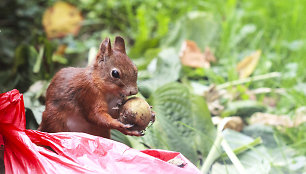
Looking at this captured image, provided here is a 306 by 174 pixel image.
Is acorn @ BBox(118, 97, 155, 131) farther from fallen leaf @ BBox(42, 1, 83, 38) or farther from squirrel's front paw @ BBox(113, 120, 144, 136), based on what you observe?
fallen leaf @ BBox(42, 1, 83, 38)

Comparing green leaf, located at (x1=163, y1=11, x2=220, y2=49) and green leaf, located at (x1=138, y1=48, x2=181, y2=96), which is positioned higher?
green leaf, located at (x1=163, y1=11, x2=220, y2=49)

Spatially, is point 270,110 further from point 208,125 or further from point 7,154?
point 7,154

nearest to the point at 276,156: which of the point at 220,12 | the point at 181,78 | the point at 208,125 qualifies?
the point at 208,125

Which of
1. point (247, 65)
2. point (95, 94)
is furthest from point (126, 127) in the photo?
point (247, 65)

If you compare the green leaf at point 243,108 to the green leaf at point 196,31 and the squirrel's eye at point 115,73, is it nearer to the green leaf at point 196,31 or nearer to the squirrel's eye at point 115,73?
the green leaf at point 196,31

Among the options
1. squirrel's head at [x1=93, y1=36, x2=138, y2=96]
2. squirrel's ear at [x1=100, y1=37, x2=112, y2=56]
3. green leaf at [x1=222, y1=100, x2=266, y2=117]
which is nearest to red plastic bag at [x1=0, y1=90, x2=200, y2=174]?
squirrel's head at [x1=93, y1=36, x2=138, y2=96]

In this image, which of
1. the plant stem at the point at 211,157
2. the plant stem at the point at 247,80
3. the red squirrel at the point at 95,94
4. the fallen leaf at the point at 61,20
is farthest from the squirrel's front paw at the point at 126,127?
the fallen leaf at the point at 61,20
